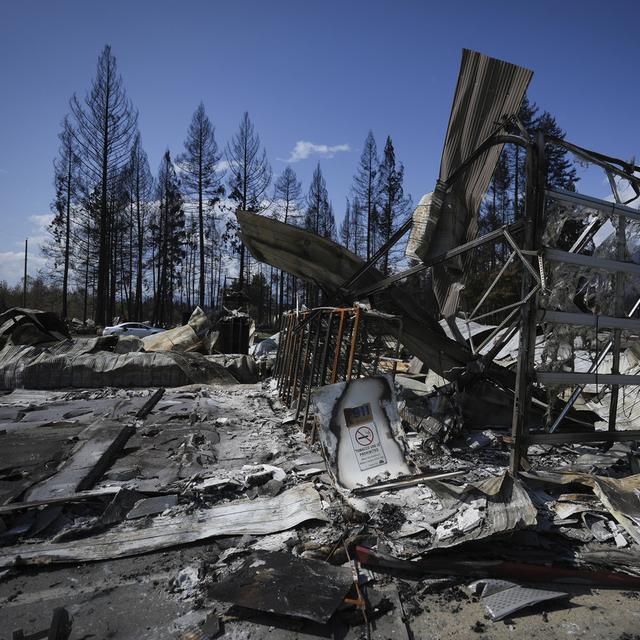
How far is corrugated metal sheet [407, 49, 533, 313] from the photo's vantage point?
480cm

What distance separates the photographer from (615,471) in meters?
4.68

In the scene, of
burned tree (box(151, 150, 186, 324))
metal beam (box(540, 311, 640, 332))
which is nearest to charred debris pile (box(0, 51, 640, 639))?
metal beam (box(540, 311, 640, 332))

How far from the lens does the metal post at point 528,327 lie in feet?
13.1

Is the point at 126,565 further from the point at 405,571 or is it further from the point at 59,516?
the point at 405,571

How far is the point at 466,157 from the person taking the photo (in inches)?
195

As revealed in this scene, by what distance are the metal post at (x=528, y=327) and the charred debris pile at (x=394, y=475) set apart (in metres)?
0.02

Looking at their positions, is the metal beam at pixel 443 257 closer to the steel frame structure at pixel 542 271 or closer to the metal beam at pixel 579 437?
the steel frame structure at pixel 542 271

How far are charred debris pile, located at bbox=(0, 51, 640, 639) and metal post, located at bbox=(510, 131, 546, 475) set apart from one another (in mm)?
19

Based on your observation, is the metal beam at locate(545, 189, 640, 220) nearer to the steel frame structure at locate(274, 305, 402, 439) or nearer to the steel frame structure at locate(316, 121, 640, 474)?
the steel frame structure at locate(316, 121, 640, 474)

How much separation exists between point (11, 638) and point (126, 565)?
0.75 metres

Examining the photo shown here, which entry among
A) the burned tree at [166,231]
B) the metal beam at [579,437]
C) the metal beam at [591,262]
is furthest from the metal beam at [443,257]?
the burned tree at [166,231]

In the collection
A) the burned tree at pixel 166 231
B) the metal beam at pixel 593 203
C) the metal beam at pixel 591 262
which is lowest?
the metal beam at pixel 591 262

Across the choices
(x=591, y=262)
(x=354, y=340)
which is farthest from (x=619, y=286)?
(x=354, y=340)

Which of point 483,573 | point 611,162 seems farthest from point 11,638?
point 611,162
